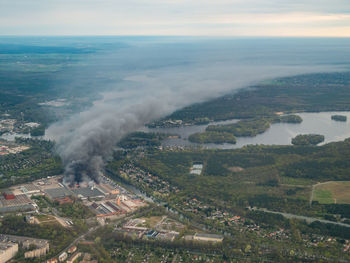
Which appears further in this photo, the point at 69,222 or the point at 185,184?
the point at 185,184

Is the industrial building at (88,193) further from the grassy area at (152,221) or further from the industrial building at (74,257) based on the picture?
the industrial building at (74,257)

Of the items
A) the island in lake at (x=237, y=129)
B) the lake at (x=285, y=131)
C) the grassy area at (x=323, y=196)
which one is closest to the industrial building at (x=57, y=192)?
the lake at (x=285, y=131)

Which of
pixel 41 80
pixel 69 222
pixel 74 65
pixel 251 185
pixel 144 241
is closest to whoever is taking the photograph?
pixel 144 241

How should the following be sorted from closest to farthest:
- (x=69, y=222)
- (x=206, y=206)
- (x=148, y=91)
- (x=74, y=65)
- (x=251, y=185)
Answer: (x=69, y=222)
(x=206, y=206)
(x=251, y=185)
(x=148, y=91)
(x=74, y=65)

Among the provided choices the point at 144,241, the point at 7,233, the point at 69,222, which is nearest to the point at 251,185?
the point at 144,241

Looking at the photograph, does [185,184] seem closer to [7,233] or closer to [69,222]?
[69,222]

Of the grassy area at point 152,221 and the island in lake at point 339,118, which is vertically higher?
the grassy area at point 152,221

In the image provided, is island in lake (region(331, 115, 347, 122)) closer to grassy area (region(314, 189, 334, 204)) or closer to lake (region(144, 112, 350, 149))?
lake (region(144, 112, 350, 149))

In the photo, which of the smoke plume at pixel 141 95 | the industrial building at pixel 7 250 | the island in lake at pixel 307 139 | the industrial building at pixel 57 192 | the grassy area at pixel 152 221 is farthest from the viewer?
the island in lake at pixel 307 139

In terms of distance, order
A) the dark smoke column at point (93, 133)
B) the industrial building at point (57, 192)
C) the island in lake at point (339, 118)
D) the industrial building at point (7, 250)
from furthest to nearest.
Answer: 1. the island in lake at point (339, 118)
2. the dark smoke column at point (93, 133)
3. the industrial building at point (57, 192)
4. the industrial building at point (7, 250)
